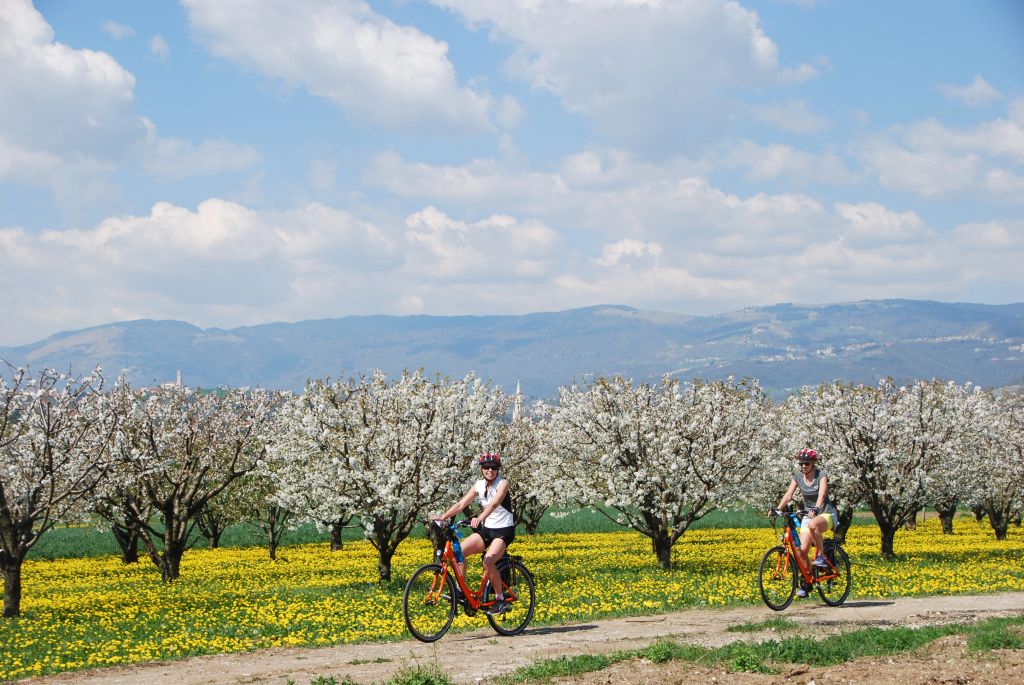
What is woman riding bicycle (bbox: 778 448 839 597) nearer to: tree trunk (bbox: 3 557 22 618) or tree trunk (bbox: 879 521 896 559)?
tree trunk (bbox: 879 521 896 559)

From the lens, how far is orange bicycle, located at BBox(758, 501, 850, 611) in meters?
17.6

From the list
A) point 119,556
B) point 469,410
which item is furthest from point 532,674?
point 119,556

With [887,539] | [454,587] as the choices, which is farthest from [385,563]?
[887,539]

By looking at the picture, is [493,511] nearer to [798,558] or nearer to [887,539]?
[798,558]

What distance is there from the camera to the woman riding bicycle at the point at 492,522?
14336 millimetres

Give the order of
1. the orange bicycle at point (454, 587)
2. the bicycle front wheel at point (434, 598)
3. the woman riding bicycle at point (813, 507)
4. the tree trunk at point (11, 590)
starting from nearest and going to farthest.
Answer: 1. the bicycle front wheel at point (434, 598)
2. the orange bicycle at point (454, 587)
3. the woman riding bicycle at point (813, 507)
4. the tree trunk at point (11, 590)

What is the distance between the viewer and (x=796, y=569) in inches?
699

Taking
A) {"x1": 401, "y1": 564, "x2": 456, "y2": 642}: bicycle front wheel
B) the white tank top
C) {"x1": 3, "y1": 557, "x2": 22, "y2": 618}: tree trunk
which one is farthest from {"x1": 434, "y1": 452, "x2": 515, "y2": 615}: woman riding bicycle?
{"x1": 3, "y1": 557, "x2": 22, "y2": 618}: tree trunk

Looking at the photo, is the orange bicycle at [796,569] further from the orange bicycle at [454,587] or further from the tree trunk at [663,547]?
the tree trunk at [663,547]

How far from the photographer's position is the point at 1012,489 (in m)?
42.0

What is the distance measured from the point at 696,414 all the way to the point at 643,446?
210cm

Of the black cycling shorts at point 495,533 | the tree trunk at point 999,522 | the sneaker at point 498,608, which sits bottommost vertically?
the tree trunk at point 999,522

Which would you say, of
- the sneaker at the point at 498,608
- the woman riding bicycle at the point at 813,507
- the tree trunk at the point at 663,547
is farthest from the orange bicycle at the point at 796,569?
the tree trunk at the point at 663,547

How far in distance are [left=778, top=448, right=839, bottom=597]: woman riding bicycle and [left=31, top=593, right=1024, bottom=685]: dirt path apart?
3.96ft
